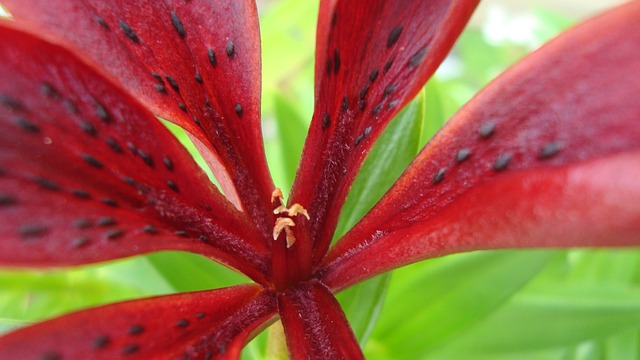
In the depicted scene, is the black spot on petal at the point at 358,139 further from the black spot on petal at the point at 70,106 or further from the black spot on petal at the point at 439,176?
the black spot on petal at the point at 70,106

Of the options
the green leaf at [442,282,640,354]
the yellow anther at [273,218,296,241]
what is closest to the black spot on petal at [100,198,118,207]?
the yellow anther at [273,218,296,241]

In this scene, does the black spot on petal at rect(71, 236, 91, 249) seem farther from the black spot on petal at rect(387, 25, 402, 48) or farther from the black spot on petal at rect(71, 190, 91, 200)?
the black spot on petal at rect(387, 25, 402, 48)

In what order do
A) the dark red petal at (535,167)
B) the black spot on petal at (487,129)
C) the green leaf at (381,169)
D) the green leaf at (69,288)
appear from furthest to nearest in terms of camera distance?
1. the green leaf at (69,288)
2. the green leaf at (381,169)
3. the black spot on petal at (487,129)
4. the dark red petal at (535,167)

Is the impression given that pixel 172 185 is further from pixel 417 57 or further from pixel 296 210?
pixel 417 57

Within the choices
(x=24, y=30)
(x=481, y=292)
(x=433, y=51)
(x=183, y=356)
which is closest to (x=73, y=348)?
(x=183, y=356)

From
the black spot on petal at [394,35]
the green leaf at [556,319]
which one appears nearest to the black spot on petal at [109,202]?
the black spot on petal at [394,35]

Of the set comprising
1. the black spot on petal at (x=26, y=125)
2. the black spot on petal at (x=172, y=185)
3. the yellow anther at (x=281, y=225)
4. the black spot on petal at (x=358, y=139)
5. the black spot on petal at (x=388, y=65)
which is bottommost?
the yellow anther at (x=281, y=225)
